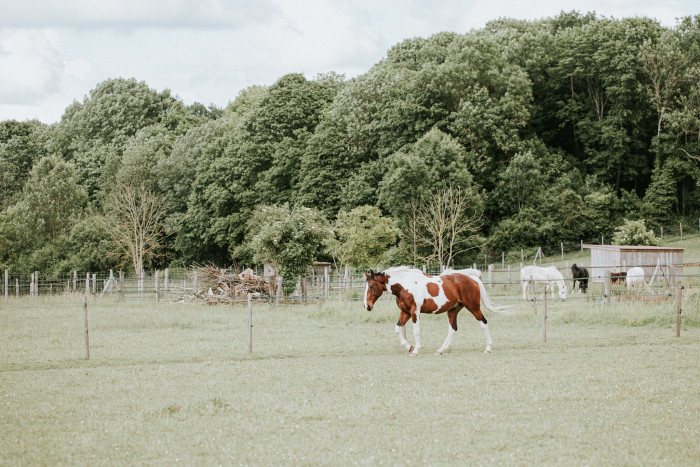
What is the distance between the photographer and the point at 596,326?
20.0 meters

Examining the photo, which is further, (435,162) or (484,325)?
(435,162)

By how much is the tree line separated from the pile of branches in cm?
1119

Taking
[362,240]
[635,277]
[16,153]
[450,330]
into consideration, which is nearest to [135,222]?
[362,240]

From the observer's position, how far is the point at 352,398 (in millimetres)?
9812

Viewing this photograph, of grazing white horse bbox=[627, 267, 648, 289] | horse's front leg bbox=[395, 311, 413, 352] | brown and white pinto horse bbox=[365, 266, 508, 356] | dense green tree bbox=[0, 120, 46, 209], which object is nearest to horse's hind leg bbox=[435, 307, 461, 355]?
brown and white pinto horse bbox=[365, 266, 508, 356]

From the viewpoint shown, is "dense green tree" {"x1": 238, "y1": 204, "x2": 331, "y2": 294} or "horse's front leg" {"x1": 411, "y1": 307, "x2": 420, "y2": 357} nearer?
"horse's front leg" {"x1": 411, "y1": 307, "x2": 420, "y2": 357}

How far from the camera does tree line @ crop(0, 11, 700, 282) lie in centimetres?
4734

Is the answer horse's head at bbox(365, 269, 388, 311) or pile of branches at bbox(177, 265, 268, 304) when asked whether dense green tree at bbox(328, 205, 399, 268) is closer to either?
pile of branches at bbox(177, 265, 268, 304)

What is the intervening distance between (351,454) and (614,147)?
2039 inches

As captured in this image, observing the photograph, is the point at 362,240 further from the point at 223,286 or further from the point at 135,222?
the point at 135,222

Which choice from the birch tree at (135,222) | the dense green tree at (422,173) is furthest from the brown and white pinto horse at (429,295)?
the birch tree at (135,222)

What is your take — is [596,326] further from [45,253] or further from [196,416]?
[45,253]

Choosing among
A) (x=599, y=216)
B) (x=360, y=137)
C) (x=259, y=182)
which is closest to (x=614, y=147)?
(x=599, y=216)

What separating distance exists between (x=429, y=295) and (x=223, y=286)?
17064 mm
